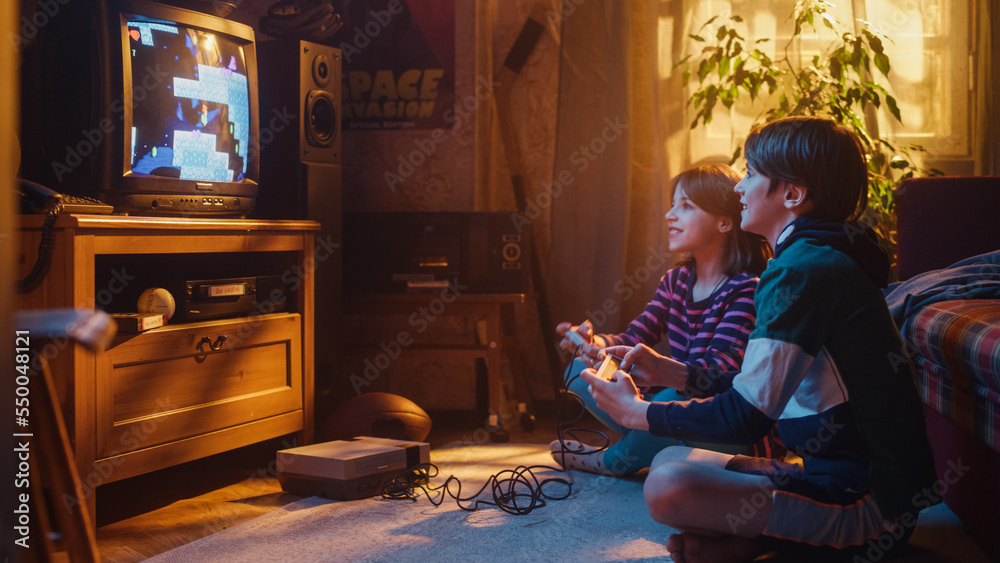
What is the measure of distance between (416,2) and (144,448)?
1942 mm

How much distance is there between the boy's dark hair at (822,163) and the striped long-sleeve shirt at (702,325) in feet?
1.43

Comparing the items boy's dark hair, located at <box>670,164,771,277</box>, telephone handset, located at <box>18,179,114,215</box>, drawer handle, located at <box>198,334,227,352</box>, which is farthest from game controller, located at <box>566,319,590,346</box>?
telephone handset, located at <box>18,179,114,215</box>

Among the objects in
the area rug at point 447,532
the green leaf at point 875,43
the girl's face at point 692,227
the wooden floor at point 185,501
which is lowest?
the wooden floor at point 185,501

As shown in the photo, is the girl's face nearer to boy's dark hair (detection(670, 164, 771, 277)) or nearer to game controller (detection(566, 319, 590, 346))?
boy's dark hair (detection(670, 164, 771, 277))

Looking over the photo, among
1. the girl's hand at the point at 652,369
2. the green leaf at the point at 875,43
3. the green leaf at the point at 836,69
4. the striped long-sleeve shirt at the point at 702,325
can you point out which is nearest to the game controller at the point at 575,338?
the striped long-sleeve shirt at the point at 702,325

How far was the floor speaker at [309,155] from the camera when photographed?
2346 mm

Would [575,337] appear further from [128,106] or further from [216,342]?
[128,106]

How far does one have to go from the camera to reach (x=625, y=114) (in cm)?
287

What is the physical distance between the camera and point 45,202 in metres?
1.53

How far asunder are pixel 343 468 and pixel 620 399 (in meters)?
0.83

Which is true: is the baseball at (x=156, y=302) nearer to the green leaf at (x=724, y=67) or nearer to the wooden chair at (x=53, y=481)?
the wooden chair at (x=53, y=481)

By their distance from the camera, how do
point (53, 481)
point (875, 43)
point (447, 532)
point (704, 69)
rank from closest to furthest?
point (53, 481)
point (447, 532)
point (875, 43)
point (704, 69)

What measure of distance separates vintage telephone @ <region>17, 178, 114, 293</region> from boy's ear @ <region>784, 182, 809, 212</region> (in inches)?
54.3

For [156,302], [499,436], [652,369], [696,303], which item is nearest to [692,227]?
[696,303]
